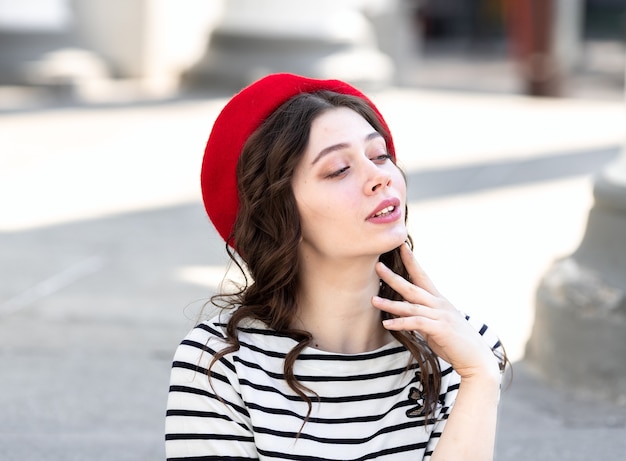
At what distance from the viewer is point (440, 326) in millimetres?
2076

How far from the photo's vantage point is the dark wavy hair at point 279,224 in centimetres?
219

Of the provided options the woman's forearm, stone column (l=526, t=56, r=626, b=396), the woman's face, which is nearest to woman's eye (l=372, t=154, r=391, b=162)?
the woman's face

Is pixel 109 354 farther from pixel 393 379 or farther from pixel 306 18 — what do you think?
pixel 306 18

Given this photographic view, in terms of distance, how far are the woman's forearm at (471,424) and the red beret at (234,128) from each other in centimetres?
63

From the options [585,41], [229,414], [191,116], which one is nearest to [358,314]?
[229,414]

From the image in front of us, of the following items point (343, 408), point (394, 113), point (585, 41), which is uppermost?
point (343, 408)

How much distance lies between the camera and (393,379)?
7.26 ft

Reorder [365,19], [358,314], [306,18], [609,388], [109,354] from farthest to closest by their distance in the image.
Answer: [365,19]
[306,18]
[109,354]
[609,388]
[358,314]

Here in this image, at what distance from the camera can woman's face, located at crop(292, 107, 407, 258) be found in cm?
213

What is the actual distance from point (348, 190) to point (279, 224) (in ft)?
0.59

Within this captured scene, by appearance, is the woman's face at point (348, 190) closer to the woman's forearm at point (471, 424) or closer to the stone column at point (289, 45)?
the woman's forearm at point (471, 424)

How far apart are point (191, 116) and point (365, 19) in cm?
425

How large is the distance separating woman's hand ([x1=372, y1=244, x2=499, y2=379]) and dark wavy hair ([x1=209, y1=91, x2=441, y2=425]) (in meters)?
0.11

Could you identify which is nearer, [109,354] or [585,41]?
[109,354]
